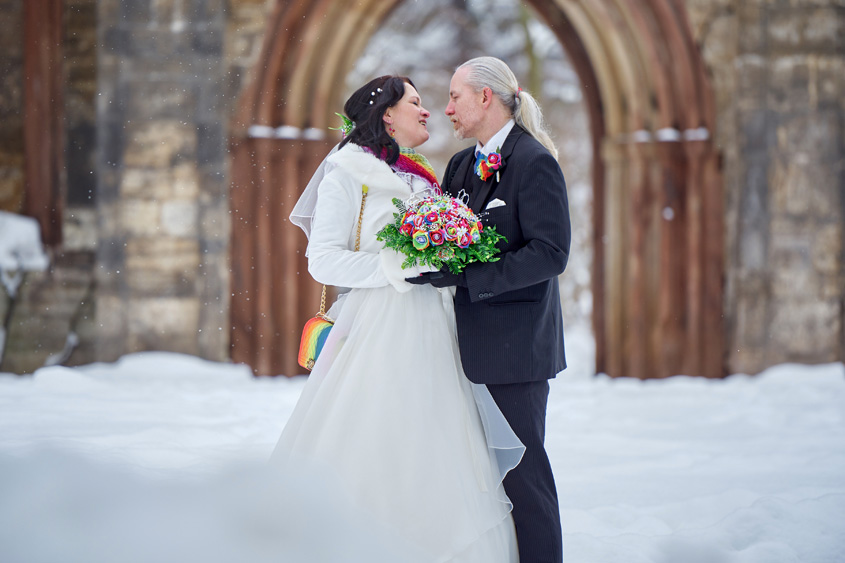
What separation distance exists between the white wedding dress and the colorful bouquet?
3.3 inches

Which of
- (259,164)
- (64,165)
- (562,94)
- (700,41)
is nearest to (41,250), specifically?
(64,165)

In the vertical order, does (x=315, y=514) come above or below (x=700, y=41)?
below

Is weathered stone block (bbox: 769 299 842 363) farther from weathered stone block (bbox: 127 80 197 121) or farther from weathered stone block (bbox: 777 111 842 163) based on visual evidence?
weathered stone block (bbox: 127 80 197 121)

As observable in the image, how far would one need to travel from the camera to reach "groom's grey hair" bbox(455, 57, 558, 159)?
7.64ft

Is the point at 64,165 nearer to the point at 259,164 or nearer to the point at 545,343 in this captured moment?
the point at 259,164

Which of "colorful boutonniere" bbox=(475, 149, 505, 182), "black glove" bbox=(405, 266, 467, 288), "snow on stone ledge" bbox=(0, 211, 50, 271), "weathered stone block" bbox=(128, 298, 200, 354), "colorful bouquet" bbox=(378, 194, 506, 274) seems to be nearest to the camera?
"colorful bouquet" bbox=(378, 194, 506, 274)

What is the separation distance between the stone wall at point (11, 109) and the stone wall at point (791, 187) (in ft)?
18.3

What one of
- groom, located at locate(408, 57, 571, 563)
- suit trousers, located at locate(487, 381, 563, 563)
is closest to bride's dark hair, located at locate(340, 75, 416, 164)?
groom, located at locate(408, 57, 571, 563)

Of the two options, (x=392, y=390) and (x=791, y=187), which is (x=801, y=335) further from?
(x=392, y=390)

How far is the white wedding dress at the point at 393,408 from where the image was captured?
2074mm

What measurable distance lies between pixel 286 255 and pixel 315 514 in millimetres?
4043

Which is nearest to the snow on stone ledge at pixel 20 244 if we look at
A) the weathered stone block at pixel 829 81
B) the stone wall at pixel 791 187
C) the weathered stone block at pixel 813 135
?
the stone wall at pixel 791 187

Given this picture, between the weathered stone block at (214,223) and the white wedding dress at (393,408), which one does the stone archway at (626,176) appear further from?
the white wedding dress at (393,408)

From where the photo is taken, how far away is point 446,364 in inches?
87.6
